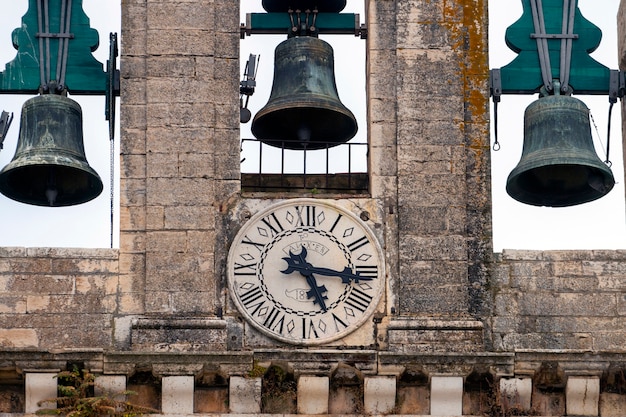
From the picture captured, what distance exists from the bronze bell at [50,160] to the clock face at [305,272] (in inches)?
68.8

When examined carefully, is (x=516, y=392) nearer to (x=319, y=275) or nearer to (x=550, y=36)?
(x=319, y=275)

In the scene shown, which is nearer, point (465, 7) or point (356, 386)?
point (356, 386)

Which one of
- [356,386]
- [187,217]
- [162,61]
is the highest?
[162,61]

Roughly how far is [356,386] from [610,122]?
3.66 meters

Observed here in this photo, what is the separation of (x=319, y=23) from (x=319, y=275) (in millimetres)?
2758

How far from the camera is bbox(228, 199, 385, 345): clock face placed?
783 inches

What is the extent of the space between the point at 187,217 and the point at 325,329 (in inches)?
59.6

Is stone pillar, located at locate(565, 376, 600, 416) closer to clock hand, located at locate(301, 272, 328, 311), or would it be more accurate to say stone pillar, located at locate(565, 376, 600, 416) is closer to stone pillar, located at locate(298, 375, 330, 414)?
stone pillar, located at locate(298, 375, 330, 414)

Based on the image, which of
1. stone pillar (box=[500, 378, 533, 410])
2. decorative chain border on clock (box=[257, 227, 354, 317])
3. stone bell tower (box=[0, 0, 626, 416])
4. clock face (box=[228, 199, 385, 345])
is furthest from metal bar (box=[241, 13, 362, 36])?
stone pillar (box=[500, 378, 533, 410])

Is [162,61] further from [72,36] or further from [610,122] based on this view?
[610,122]

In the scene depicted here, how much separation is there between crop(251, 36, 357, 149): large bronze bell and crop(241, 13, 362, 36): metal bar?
192 millimetres

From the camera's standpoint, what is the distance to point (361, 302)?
19984mm

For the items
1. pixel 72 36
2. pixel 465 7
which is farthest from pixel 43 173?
pixel 465 7

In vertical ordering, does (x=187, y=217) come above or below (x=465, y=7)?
below
